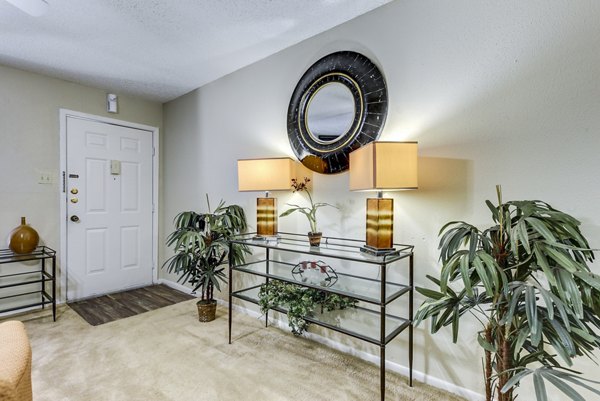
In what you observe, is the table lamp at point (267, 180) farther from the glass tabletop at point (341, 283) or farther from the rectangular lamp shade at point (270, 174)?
the glass tabletop at point (341, 283)

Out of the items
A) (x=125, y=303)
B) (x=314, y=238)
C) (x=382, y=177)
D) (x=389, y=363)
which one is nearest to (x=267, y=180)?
(x=314, y=238)

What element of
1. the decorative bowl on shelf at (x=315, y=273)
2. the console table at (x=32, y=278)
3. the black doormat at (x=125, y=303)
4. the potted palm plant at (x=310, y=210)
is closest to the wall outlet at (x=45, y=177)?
the console table at (x=32, y=278)

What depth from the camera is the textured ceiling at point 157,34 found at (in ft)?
6.21

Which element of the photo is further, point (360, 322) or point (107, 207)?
point (107, 207)

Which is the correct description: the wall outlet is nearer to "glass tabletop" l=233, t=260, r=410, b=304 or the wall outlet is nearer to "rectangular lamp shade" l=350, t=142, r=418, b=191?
"glass tabletop" l=233, t=260, r=410, b=304

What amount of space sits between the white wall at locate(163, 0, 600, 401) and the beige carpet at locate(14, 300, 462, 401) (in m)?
0.33

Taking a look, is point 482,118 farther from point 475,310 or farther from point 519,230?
point 475,310

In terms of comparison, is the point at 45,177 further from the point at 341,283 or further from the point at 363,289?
the point at 363,289

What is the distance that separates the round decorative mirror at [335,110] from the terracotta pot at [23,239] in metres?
2.52

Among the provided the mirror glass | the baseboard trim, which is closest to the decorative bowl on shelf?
the baseboard trim

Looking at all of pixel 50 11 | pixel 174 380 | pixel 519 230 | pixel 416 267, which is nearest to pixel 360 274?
pixel 416 267

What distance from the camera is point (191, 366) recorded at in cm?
192

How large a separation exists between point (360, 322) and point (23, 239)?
117 inches

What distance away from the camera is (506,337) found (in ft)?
3.68
